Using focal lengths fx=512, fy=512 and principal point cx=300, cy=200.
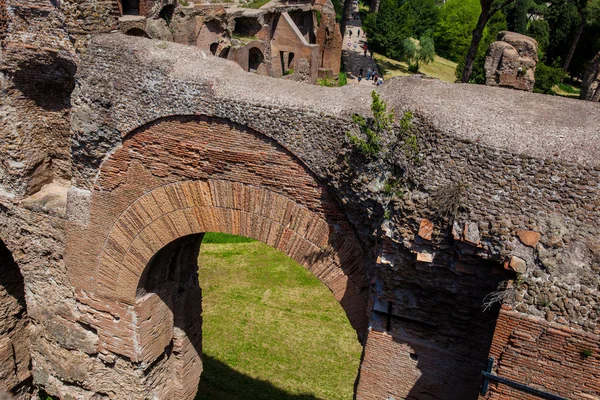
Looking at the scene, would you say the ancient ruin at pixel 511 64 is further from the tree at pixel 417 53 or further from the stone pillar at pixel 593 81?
the tree at pixel 417 53

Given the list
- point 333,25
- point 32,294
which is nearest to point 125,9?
point 333,25

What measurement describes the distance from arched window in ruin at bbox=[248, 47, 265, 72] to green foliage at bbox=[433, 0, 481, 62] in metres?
14.2

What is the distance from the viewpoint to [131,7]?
18.0 metres

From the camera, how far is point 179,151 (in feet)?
15.9

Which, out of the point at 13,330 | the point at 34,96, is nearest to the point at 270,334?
the point at 13,330

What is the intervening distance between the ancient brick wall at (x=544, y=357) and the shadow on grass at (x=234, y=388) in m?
5.17

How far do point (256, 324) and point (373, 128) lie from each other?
6.48m

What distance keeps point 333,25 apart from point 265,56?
13.3 ft

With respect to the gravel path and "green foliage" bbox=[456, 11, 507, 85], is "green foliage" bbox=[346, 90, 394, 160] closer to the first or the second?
"green foliage" bbox=[456, 11, 507, 85]

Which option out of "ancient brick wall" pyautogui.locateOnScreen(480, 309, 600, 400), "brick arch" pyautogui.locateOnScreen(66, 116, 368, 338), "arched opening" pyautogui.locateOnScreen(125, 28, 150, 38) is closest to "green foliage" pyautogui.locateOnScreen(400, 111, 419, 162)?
"brick arch" pyautogui.locateOnScreen(66, 116, 368, 338)

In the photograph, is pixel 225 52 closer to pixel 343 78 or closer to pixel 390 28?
pixel 343 78

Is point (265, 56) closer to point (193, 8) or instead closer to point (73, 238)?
point (193, 8)

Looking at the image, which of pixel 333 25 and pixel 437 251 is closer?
pixel 437 251

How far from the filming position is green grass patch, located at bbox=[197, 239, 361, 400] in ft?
27.5
